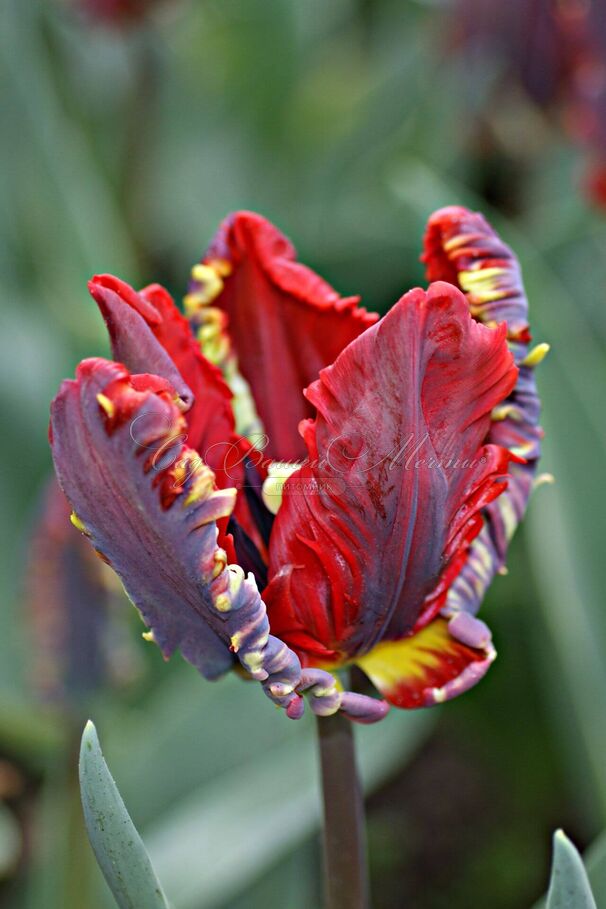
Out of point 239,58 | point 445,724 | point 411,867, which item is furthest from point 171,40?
point 411,867

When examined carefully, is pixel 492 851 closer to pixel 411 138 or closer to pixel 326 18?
pixel 411 138

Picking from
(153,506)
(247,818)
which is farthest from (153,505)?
(247,818)

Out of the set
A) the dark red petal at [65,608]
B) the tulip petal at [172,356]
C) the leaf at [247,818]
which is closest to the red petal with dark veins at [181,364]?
the tulip petal at [172,356]

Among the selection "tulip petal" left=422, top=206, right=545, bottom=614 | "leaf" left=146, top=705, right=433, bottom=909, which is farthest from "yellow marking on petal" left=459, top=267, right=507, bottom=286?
"leaf" left=146, top=705, right=433, bottom=909

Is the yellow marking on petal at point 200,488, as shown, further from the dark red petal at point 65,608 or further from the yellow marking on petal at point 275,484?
the dark red petal at point 65,608

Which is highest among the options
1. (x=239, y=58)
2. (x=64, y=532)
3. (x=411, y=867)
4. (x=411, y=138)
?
(x=239, y=58)

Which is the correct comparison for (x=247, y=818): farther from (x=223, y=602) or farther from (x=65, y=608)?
(x=223, y=602)
